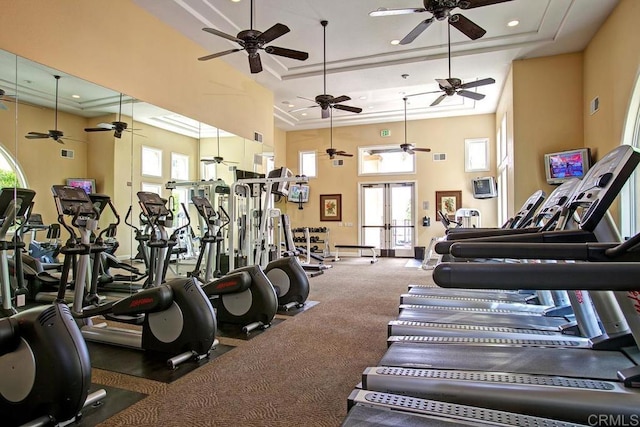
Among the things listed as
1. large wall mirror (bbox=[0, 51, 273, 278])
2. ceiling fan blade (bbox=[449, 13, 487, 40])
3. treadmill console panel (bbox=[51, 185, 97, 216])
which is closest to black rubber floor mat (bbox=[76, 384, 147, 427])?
treadmill console panel (bbox=[51, 185, 97, 216])

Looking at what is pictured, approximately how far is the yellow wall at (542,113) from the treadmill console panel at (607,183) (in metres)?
5.39

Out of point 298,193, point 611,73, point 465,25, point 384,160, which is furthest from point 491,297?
point 298,193

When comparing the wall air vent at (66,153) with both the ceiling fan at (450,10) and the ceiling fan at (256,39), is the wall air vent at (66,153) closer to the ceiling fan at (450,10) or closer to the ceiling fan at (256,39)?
the ceiling fan at (256,39)

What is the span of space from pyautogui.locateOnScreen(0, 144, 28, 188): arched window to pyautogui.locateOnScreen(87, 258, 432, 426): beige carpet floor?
2208 millimetres

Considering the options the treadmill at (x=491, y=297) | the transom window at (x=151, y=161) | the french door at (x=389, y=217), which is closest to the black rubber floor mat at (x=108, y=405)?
the treadmill at (x=491, y=297)

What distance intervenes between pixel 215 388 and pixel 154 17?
527cm

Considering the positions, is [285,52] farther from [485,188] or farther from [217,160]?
[485,188]

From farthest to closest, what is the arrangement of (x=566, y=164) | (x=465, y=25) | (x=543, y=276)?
(x=566, y=164) < (x=465, y=25) < (x=543, y=276)

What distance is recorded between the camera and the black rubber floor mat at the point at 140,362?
8.68 feet

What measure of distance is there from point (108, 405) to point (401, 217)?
9.91 meters

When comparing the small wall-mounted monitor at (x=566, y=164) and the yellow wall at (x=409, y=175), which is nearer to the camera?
Result: the small wall-mounted monitor at (x=566, y=164)

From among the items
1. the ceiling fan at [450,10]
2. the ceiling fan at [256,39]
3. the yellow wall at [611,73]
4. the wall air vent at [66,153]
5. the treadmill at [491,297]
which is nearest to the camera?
the treadmill at [491,297]

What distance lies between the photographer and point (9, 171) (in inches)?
140

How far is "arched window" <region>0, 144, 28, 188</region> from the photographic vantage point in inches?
139
